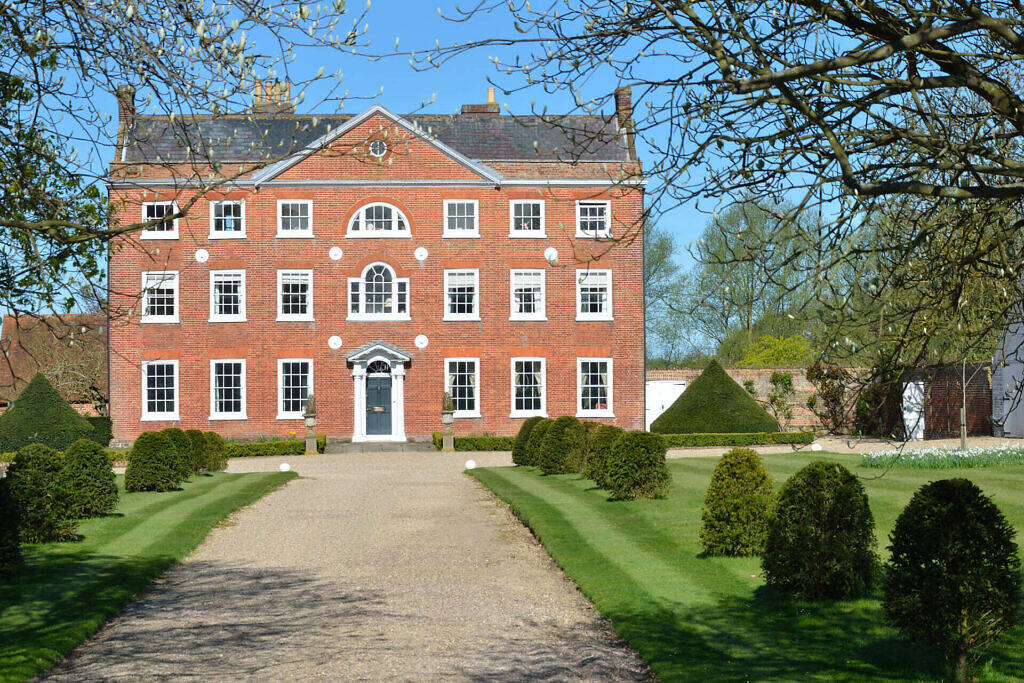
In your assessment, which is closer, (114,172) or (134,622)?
(114,172)

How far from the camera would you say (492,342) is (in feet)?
122

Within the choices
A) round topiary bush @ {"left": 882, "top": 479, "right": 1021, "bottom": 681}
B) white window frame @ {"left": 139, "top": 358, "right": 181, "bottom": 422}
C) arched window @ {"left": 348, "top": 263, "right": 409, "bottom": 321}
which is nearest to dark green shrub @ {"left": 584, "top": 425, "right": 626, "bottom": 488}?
round topiary bush @ {"left": 882, "top": 479, "right": 1021, "bottom": 681}

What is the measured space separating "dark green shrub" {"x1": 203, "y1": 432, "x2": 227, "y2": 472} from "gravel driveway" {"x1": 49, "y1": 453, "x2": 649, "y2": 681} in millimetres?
9693

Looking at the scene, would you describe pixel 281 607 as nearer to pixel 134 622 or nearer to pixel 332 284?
pixel 134 622

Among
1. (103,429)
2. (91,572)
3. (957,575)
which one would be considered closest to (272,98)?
(957,575)

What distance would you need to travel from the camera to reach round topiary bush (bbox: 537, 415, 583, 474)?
2284cm

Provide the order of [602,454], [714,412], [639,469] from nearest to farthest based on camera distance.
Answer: [639,469]
[602,454]
[714,412]

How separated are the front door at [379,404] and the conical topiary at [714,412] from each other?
915 centimetres

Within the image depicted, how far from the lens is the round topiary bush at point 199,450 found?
25.2 metres

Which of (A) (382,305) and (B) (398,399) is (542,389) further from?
(A) (382,305)

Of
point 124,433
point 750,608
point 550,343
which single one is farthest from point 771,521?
point 124,433

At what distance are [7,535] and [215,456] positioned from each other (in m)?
16.0

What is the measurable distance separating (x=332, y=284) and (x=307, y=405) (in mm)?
4281

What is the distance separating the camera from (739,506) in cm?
1186
